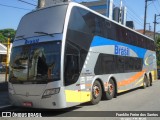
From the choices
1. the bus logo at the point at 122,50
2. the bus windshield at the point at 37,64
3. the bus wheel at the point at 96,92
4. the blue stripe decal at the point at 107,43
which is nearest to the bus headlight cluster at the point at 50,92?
the bus windshield at the point at 37,64

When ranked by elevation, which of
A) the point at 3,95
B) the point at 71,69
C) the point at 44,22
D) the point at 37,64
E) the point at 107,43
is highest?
the point at 44,22

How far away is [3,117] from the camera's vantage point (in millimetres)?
9773

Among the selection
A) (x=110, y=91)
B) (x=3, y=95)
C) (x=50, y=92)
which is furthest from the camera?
(x=3, y=95)

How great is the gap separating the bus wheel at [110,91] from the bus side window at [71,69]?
3.41 m

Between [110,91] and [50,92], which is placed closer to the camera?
[50,92]

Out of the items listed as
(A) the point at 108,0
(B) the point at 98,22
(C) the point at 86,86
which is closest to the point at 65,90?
(C) the point at 86,86

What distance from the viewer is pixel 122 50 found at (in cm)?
1588

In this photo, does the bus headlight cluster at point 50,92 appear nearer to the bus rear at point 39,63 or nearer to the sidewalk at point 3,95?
the bus rear at point 39,63

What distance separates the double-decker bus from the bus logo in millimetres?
1153

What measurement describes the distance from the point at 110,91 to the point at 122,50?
2875mm

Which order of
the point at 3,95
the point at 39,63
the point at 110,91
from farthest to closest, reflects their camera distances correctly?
the point at 3,95
the point at 110,91
the point at 39,63

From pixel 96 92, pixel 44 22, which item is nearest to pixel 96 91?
pixel 96 92

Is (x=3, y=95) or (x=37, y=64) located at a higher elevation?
(x=37, y=64)

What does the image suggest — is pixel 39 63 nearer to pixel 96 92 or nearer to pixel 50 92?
pixel 50 92
